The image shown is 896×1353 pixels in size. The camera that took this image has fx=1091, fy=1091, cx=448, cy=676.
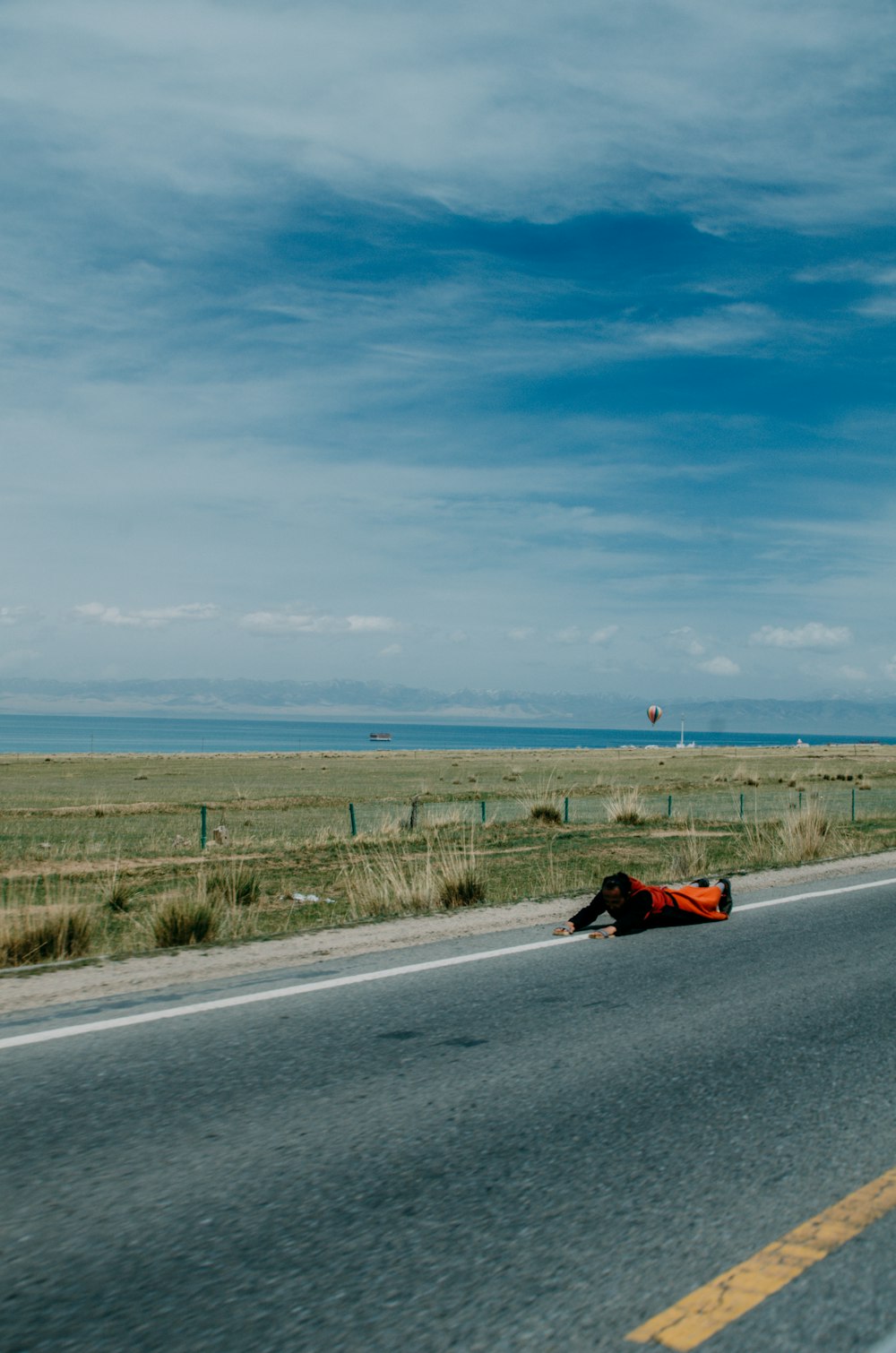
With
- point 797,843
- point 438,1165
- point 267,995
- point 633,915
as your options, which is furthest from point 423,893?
point 797,843

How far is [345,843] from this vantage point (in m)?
23.3

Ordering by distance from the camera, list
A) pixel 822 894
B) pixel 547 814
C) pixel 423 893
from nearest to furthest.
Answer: pixel 423 893, pixel 822 894, pixel 547 814

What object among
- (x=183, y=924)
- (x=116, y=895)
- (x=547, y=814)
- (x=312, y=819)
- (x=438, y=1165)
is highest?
(x=438, y=1165)

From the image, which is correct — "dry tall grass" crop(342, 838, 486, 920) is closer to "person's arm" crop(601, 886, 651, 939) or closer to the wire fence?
"person's arm" crop(601, 886, 651, 939)

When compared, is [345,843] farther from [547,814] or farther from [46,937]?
[46,937]

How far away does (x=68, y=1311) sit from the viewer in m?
3.28

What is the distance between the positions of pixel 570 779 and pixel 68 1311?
55.8 meters

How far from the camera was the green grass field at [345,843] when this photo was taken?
12.0 m

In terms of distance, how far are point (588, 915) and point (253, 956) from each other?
290 centimetres

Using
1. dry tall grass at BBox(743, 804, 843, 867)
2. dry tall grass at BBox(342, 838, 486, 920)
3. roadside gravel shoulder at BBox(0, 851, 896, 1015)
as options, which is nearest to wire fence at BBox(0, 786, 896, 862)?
dry tall grass at BBox(743, 804, 843, 867)

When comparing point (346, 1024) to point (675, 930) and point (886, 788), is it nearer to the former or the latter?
point (675, 930)

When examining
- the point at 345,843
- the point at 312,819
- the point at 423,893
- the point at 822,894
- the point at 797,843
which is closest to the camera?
the point at 423,893

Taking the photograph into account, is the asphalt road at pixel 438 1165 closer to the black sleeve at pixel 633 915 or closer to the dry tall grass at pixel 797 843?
the black sleeve at pixel 633 915

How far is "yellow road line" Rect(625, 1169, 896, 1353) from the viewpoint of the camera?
316 centimetres
